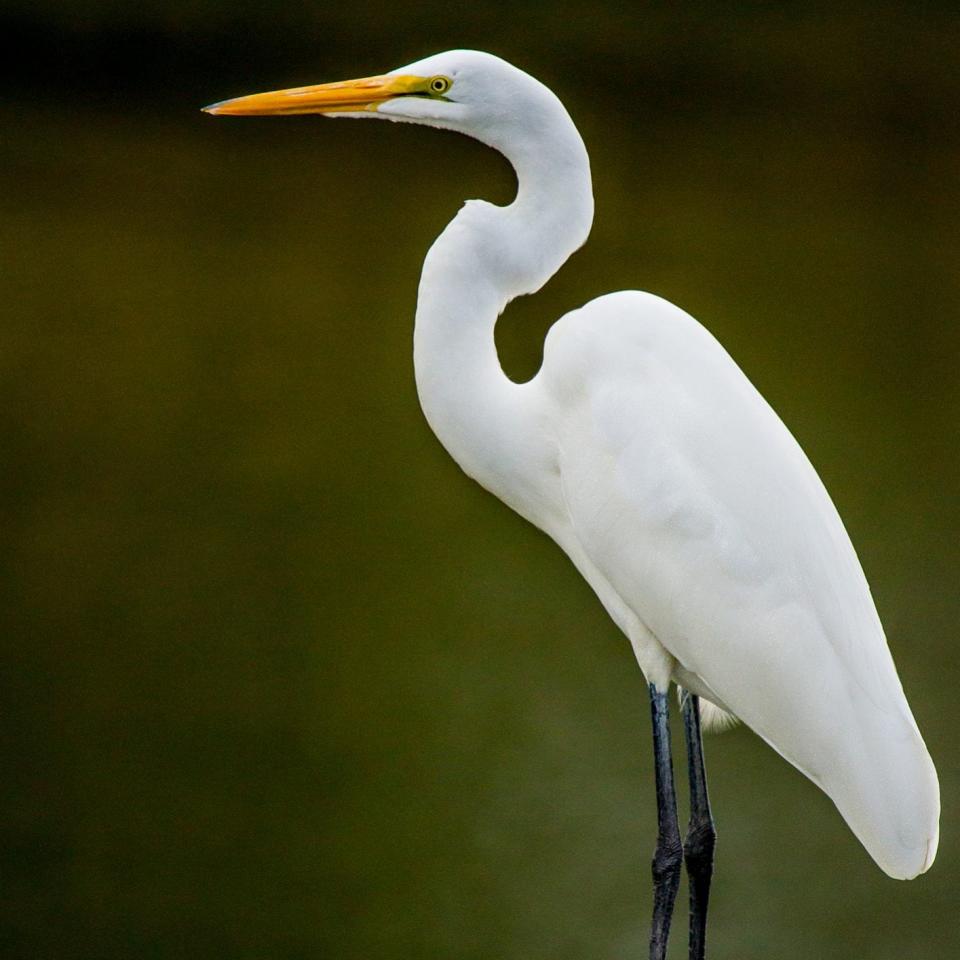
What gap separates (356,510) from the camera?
3.57m

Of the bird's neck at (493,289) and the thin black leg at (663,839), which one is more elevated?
the bird's neck at (493,289)

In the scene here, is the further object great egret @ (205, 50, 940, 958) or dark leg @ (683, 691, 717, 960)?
dark leg @ (683, 691, 717, 960)

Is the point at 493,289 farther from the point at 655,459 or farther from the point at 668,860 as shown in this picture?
the point at 668,860

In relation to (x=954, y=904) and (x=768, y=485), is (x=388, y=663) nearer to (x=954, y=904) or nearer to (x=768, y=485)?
(x=954, y=904)

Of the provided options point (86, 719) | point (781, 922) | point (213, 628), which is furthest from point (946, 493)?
point (86, 719)

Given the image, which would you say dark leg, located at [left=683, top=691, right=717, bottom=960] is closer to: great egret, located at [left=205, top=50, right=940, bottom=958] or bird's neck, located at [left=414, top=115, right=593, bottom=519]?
great egret, located at [left=205, top=50, right=940, bottom=958]

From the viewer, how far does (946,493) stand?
358 cm

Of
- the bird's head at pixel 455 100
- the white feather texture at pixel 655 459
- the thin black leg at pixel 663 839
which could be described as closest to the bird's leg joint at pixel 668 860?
the thin black leg at pixel 663 839

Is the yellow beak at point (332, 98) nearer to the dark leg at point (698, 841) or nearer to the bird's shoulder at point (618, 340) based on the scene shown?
the bird's shoulder at point (618, 340)

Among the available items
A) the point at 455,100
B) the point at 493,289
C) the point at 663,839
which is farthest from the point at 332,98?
the point at 663,839

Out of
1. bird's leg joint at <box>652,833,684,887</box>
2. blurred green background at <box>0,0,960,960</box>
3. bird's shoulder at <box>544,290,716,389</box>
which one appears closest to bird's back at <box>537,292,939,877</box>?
bird's shoulder at <box>544,290,716,389</box>

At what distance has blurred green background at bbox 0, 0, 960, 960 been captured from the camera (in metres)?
2.76

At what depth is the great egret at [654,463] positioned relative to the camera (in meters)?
1.42

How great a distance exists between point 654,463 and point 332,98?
459 mm
